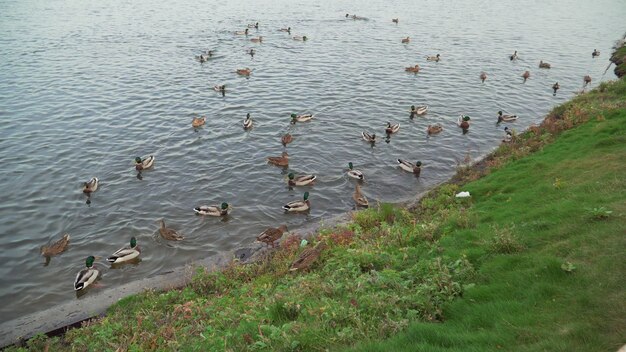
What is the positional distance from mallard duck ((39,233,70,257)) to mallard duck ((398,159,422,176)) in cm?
1520

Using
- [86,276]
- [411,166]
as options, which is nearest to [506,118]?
[411,166]

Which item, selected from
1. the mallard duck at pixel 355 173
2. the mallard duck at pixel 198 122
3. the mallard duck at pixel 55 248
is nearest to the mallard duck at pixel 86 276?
the mallard duck at pixel 55 248

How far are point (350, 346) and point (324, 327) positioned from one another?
2.64 feet

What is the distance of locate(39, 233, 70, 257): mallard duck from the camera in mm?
16625

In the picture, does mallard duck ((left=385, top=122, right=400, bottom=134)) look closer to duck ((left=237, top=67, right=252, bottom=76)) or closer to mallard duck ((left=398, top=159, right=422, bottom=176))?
mallard duck ((left=398, top=159, right=422, bottom=176))

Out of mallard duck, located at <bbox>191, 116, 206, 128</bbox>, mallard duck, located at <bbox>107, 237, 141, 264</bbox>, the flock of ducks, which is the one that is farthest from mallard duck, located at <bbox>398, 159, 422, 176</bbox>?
mallard duck, located at <bbox>107, 237, 141, 264</bbox>

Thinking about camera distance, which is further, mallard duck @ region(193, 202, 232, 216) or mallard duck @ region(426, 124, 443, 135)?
mallard duck @ region(426, 124, 443, 135)

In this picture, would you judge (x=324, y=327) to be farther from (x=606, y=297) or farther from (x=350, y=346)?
(x=606, y=297)

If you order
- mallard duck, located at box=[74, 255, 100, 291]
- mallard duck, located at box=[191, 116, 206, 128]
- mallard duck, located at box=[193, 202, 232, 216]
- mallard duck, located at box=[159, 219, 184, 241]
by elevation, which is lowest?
mallard duck, located at box=[74, 255, 100, 291]

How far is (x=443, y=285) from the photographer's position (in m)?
8.98

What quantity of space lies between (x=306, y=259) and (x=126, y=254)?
7385 mm

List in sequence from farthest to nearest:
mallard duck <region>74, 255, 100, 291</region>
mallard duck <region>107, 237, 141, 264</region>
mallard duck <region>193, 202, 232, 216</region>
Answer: mallard duck <region>193, 202, 232, 216</region> < mallard duck <region>107, 237, 141, 264</region> < mallard duck <region>74, 255, 100, 291</region>

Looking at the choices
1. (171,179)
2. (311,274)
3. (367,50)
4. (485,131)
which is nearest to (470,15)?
(367,50)

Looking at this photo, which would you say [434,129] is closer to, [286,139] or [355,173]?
[355,173]
